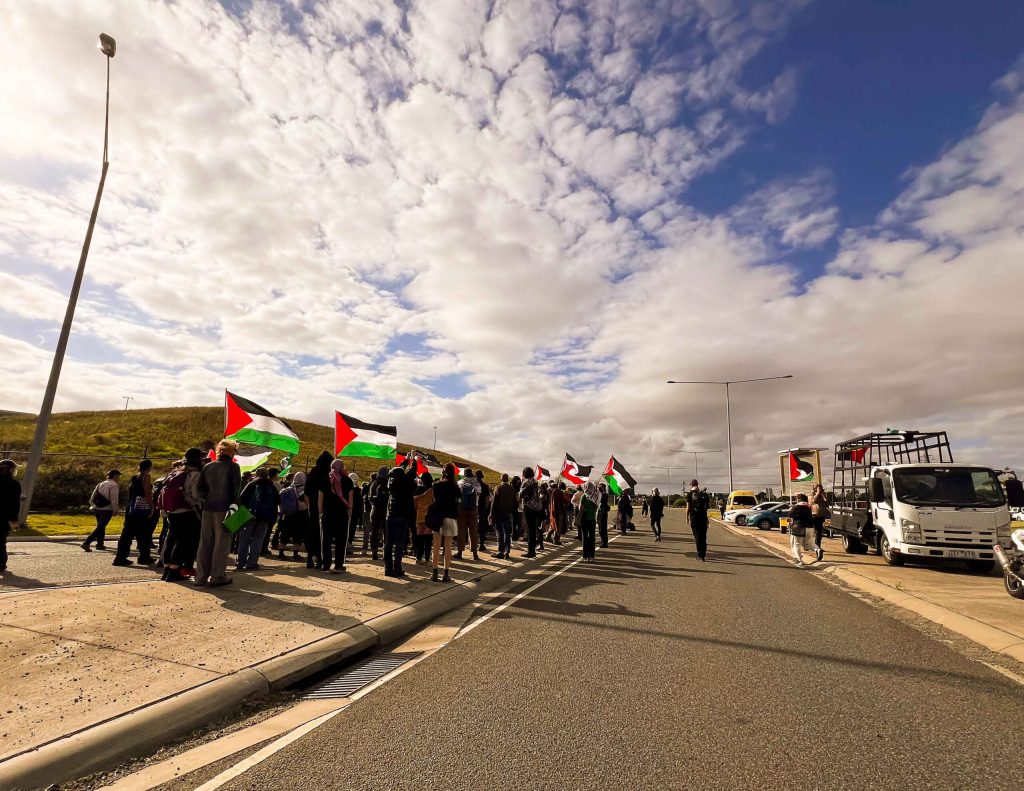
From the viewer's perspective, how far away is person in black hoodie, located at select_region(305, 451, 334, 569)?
9570 millimetres

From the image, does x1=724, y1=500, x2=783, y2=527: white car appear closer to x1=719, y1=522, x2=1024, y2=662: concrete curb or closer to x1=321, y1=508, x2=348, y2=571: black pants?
x1=719, y1=522, x2=1024, y2=662: concrete curb

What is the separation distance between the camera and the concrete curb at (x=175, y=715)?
3123 millimetres

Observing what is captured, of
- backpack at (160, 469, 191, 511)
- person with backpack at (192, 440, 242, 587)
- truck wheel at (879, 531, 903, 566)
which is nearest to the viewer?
person with backpack at (192, 440, 242, 587)

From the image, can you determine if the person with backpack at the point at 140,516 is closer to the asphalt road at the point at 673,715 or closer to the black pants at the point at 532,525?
the asphalt road at the point at 673,715

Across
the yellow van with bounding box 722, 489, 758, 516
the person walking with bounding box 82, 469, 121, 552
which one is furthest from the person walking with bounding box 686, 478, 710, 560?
the yellow van with bounding box 722, 489, 758, 516

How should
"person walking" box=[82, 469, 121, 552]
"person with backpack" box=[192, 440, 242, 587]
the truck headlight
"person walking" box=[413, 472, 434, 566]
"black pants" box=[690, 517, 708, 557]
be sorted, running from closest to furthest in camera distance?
1. "person with backpack" box=[192, 440, 242, 587]
2. "person walking" box=[413, 472, 434, 566]
3. "person walking" box=[82, 469, 121, 552]
4. the truck headlight
5. "black pants" box=[690, 517, 708, 557]

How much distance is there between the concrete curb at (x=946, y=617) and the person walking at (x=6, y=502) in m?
12.1

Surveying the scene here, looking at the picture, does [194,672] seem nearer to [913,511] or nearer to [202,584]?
[202,584]

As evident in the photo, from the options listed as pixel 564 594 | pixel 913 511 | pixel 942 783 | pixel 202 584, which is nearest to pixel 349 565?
pixel 202 584

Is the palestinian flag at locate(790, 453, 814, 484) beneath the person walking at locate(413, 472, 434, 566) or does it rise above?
above

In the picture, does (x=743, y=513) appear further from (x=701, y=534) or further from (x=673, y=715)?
(x=673, y=715)

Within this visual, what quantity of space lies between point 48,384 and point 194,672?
536 inches

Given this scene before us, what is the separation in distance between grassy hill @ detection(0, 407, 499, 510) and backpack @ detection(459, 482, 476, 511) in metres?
4.88

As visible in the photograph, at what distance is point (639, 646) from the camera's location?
5949 millimetres
